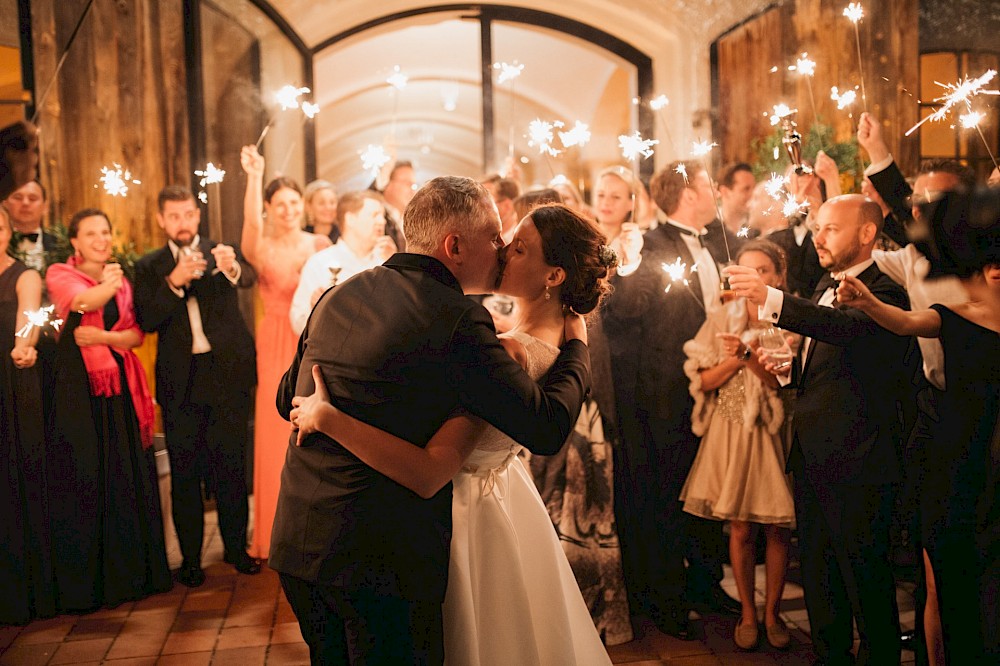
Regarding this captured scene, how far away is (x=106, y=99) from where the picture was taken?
15.0ft

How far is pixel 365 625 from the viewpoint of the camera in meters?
1.76

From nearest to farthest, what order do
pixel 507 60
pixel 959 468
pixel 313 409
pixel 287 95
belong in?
pixel 313 409
pixel 959 468
pixel 287 95
pixel 507 60

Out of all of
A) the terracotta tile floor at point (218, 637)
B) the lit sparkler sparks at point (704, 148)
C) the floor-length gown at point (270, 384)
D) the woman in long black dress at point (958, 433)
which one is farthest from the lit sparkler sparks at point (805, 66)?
the floor-length gown at point (270, 384)

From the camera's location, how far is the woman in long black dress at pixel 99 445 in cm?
375

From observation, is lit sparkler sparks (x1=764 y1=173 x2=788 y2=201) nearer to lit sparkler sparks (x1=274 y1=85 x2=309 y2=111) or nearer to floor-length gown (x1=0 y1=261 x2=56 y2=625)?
lit sparkler sparks (x1=274 y1=85 x2=309 y2=111)

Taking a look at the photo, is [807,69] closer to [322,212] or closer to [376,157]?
[376,157]

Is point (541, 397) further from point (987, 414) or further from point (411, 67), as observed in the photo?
point (411, 67)

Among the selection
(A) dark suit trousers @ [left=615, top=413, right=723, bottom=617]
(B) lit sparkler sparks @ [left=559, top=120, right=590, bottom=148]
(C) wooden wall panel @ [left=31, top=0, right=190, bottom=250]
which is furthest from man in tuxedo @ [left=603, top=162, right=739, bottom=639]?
(C) wooden wall panel @ [left=31, top=0, right=190, bottom=250]

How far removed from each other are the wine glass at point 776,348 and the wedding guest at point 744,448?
0.19m

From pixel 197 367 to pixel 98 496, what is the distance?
75 centimetres

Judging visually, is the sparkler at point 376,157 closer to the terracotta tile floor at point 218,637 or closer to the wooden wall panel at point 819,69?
the wooden wall panel at point 819,69

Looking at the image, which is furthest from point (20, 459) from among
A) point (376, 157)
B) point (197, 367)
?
point (376, 157)

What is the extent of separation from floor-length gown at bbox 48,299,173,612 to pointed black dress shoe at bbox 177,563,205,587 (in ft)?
0.35

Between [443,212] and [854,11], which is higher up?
[854,11]
